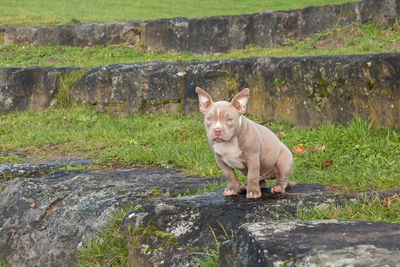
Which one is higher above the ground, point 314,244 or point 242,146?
point 242,146

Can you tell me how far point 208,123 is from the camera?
3.73 m

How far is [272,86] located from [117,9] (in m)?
16.2

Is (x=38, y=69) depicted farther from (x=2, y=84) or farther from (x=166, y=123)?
(x=166, y=123)

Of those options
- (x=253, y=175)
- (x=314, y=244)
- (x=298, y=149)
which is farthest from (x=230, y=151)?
(x=298, y=149)

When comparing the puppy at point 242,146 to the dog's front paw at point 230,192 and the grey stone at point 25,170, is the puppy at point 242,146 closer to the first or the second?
the dog's front paw at point 230,192

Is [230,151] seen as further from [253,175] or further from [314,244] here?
[314,244]

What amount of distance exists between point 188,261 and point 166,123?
605cm

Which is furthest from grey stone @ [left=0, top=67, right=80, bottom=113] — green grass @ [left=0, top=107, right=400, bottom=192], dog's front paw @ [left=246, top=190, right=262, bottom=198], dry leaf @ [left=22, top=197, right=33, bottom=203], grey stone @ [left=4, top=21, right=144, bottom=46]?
dog's front paw @ [left=246, top=190, right=262, bottom=198]

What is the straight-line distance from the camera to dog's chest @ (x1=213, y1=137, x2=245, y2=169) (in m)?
3.91

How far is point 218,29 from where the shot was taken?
49.3 ft

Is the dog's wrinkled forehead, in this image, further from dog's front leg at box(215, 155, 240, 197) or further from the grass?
the grass

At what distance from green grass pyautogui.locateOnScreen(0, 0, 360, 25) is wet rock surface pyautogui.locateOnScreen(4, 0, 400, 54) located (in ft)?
6.98

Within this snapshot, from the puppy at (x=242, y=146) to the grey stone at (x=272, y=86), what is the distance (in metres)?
3.34

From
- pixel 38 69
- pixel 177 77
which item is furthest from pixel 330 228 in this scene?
pixel 38 69
